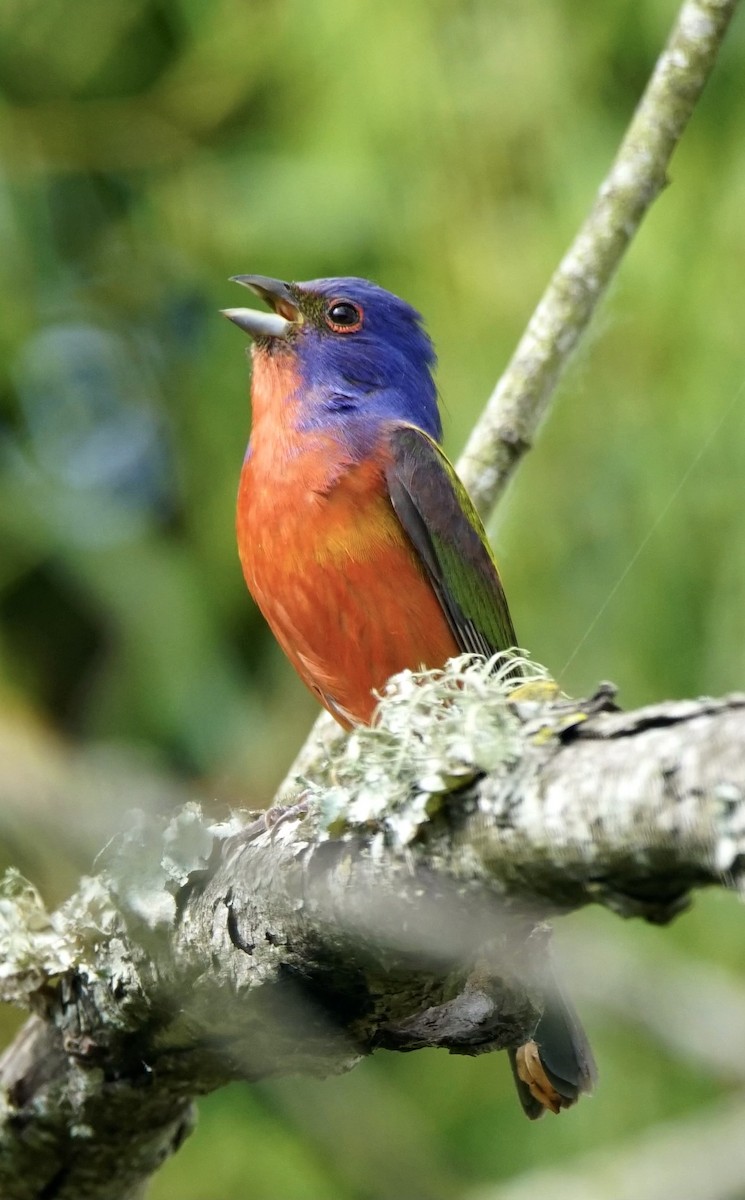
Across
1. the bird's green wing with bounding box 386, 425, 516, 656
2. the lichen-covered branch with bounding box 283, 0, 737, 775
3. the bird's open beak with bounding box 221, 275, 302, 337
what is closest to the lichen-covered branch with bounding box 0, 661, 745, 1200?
the bird's green wing with bounding box 386, 425, 516, 656

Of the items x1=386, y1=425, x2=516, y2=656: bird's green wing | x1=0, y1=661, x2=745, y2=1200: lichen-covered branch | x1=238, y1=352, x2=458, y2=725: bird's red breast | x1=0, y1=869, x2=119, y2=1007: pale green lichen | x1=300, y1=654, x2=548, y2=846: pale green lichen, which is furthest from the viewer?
x1=386, y1=425, x2=516, y2=656: bird's green wing

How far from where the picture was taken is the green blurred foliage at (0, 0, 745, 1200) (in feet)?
15.4

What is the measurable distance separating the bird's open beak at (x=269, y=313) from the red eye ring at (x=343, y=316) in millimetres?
85

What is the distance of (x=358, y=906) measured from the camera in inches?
75.5

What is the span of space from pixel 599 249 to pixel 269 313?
99 centimetres

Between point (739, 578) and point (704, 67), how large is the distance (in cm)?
152

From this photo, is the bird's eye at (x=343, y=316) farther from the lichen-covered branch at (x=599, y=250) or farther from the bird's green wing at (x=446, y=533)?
the lichen-covered branch at (x=599, y=250)

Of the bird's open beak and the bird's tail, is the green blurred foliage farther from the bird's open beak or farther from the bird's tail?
the bird's tail

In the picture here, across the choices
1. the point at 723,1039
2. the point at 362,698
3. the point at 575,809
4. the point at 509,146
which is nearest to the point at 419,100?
the point at 509,146

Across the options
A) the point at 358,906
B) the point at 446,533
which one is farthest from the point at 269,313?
the point at 358,906

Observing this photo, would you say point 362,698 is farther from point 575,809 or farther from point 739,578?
point 575,809

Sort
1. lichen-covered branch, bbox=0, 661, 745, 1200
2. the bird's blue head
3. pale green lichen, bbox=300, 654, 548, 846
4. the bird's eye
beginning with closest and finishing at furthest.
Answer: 1. lichen-covered branch, bbox=0, 661, 745, 1200
2. pale green lichen, bbox=300, 654, 548, 846
3. the bird's blue head
4. the bird's eye

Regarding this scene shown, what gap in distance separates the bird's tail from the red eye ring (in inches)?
82.9

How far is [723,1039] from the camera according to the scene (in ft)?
10.6
